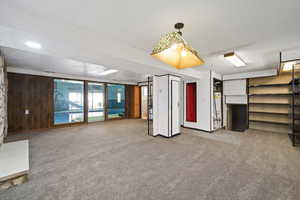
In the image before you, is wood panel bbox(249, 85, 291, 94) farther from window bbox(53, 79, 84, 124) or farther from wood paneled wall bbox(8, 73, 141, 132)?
wood paneled wall bbox(8, 73, 141, 132)

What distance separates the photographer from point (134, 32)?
2.12 meters

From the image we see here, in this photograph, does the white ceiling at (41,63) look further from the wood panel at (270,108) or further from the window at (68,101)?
the wood panel at (270,108)

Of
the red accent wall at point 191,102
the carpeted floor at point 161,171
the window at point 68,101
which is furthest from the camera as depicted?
the window at point 68,101

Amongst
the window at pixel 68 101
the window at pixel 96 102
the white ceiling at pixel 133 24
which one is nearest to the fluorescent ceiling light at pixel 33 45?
the white ceiling at pixel 133 24

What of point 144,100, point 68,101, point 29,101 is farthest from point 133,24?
point 144,100

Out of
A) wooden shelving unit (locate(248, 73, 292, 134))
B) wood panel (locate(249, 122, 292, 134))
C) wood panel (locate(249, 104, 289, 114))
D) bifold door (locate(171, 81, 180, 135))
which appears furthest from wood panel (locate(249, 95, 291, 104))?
bifold door (locate(171, 81, 180, 135))

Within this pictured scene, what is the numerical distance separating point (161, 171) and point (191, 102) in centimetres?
387

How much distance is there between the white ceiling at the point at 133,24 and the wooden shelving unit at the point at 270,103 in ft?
9.82

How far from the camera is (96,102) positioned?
23.2 ft

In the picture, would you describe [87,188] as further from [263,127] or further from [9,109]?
[263,127]

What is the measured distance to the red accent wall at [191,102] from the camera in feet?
17.9

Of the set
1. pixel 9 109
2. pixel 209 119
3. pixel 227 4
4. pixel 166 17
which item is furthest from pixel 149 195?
pixel 9 109

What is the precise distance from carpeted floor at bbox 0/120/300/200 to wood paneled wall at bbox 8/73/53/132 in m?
1.89

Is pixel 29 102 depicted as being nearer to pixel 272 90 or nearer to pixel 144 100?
pixel 144 100
